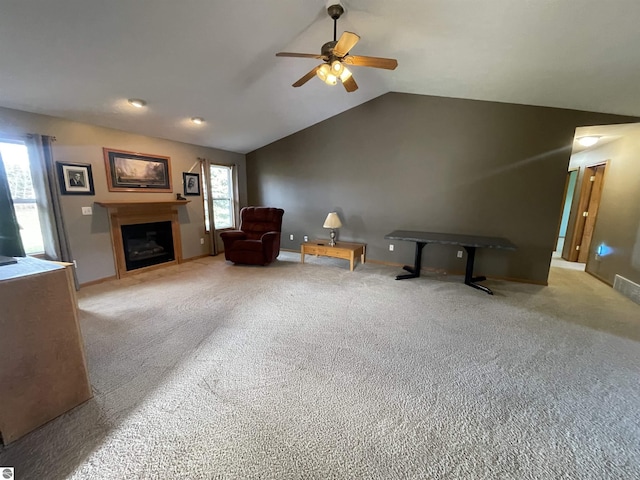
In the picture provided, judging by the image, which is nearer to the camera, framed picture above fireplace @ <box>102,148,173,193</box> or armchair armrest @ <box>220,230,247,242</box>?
framed picture above fireplace @ <box>102,148,173,193</box>

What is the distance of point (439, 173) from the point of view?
421 centimetres

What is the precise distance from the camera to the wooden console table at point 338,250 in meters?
4.44

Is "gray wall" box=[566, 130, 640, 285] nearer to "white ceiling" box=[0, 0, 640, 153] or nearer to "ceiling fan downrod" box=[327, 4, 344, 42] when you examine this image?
"white ceiling" box=[0, 0, 640, 153]

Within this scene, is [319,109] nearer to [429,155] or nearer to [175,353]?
[429,155]

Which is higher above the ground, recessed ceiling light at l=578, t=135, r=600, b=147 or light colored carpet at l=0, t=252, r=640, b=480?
recessed ceiling light at l=578, t=135, r=600, b=147

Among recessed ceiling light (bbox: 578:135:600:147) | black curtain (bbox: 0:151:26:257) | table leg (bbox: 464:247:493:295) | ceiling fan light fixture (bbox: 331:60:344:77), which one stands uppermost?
ceiling fan light fixture (bbox: 331:60:344:77)

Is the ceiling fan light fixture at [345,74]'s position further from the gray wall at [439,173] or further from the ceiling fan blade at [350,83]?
the gray wall at [439,173]

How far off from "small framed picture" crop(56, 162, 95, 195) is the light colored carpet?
4.63 feet

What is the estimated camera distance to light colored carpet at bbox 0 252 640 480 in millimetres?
1278

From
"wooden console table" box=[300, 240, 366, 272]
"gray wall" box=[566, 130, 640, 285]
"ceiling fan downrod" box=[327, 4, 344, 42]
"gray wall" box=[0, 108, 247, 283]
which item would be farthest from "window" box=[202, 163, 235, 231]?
"gray wall" box=[566, 130, 640, 285]

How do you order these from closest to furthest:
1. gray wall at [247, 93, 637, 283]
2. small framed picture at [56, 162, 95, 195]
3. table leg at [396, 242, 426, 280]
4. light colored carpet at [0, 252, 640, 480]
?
light colored carpet at [0, 252, 640, 480]
small framed picture at [56, 162, 95, 195]
gray wall at [247, 93, 637, 283]
table leg at [396, 242, 426, 280]

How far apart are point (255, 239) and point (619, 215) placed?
19.0 ft

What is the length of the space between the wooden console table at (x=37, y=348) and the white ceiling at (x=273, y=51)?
1.85 m

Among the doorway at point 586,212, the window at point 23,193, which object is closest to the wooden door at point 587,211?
the doorway at point 586,212
